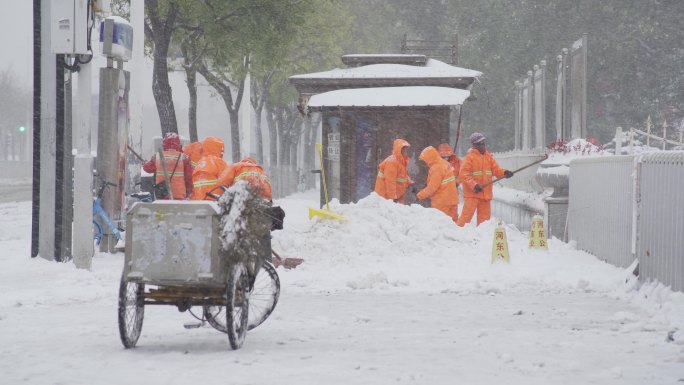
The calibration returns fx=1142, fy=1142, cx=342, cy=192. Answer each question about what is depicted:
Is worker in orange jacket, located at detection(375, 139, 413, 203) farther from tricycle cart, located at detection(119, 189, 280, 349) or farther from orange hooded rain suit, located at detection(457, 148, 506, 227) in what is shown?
tricycle cart, located at detection(119, 189, 280, 349)

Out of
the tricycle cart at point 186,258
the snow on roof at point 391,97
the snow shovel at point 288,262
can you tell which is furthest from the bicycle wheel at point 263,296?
the snow on roof at point 391,97

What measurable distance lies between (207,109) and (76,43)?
569ft

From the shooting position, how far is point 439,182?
18875mm

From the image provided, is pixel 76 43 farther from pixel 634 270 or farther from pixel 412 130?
pixel 412 130

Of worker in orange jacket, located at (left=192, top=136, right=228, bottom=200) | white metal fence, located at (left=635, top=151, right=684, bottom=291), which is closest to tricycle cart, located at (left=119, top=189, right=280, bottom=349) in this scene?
white metal fence, located at (left=635, top=151, right=684, bottom=291)

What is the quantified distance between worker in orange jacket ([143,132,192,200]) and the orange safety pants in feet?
15.7

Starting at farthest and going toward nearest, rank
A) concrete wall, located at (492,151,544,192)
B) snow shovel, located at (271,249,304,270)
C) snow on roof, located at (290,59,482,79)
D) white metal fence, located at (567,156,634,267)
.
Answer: snow on roof, located at (290,59,482,79)
concrete wall, located at (492,151,544,192)
snow shovel, located at (271,249,304,270)
white metal fence, located at (567,156,634,267)

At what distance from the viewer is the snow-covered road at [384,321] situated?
7.70 meters

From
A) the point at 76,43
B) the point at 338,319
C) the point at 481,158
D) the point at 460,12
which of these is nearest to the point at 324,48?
the point at 460,12

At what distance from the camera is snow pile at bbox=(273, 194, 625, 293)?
1320cm

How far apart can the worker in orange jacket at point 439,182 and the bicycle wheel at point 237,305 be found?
10039 millimetres

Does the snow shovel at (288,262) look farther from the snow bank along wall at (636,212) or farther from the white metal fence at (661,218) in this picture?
the white metal fence at (661,218)

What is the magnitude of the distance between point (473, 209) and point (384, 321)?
29.8 feet

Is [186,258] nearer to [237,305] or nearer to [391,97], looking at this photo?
[237,305]
